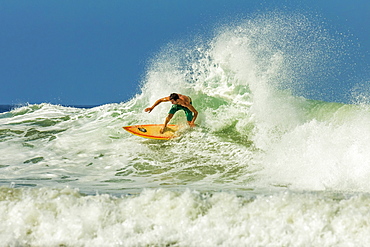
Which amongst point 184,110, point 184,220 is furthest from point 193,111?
point 184,220

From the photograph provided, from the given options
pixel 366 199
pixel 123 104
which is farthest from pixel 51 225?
pixel 123 104

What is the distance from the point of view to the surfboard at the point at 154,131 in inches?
386

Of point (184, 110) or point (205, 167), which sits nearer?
point (205, 167)

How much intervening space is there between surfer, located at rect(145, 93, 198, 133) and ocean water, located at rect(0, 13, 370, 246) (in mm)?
362

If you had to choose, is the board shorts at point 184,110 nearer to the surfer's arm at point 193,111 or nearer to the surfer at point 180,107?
the surfer at point 180,107

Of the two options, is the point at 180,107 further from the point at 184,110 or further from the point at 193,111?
the point at 193,111

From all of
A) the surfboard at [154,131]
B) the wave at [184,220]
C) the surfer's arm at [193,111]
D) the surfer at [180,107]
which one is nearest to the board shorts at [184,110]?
the surfer at [180,107]

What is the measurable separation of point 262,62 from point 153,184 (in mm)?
6764

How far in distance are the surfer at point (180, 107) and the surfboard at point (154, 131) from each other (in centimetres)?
15

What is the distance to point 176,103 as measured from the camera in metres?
9.89

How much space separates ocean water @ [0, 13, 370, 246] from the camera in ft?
13.3

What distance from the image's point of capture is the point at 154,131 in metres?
10.1

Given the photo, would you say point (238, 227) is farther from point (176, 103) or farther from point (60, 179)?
point (176, 103)

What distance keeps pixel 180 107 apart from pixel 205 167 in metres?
2.70
